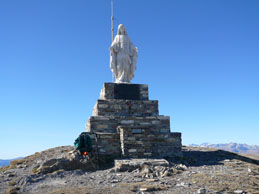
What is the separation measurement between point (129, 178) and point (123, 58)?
9136 millimetres

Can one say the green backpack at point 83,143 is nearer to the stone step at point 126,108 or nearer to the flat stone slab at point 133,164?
the flat stone slab at point 133,164

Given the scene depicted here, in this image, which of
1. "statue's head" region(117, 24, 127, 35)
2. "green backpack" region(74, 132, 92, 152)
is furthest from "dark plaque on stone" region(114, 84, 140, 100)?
"green backpack" region(74, 132, 92, 152)

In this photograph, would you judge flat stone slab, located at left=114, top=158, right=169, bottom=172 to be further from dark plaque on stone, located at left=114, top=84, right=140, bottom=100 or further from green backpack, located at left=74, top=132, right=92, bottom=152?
dark plaque on stone, located at left=114, top=84, right=140, bottom=100

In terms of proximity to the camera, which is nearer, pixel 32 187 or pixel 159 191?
pixel 159 191

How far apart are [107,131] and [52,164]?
3600 mm

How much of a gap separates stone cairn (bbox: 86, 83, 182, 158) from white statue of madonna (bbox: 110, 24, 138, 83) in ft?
3.89

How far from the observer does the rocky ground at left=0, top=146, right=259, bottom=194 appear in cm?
746

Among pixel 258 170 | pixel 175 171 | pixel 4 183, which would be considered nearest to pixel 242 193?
pixel 175 171

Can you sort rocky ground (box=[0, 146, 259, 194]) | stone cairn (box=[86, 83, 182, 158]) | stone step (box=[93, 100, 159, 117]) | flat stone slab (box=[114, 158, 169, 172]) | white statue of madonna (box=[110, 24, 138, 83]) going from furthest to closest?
white statue of madonna (box=[110, 24, 138, 83]), stone step (box=[93, 100, 159, 117]), stone cairn (box=[86, 83, 182, 158]), flat stone slab (box=[114, 158, 169, 172]), rocky ground (box=[0, 146, 259, 194])

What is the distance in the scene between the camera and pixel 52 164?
10.7 metres

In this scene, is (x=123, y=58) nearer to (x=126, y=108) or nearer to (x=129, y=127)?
(x=126, y=108)

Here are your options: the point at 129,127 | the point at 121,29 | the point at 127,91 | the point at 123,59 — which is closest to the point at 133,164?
the point at 129,127

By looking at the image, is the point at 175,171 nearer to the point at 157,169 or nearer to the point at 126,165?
the point at 157,169

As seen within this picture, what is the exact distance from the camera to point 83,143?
11.4m
